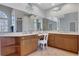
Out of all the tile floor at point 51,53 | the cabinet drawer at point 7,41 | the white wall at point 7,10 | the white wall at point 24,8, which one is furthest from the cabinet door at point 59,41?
the white wall at point 7,10

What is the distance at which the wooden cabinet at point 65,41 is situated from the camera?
2598 mm

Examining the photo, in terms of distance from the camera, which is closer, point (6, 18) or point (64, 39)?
point (6, 18)

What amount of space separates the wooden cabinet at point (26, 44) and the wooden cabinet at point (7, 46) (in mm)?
109

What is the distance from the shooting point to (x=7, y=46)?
2.51m

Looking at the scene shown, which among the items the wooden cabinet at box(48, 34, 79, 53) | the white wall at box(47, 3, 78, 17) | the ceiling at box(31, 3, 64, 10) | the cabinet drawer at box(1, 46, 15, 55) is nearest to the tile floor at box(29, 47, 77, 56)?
the wooden cabinet at box(48, 34, 79, 53)

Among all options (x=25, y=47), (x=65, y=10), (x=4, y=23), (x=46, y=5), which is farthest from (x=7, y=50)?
(x=65, y=10)

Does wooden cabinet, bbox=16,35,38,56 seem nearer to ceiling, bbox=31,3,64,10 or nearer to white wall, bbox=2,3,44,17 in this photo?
white wall, bbox=2,3,44,17

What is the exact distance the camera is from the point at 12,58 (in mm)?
2535

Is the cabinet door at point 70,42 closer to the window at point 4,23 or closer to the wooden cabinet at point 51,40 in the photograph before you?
the wooden cabinet at point 51,40

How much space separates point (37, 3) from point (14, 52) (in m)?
1.20

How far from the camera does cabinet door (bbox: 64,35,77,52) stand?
259cm

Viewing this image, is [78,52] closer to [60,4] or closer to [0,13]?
[60,4]

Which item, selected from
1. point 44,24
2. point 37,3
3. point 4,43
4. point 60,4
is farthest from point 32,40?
point 60,4

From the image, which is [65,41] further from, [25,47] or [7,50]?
[7,50]
